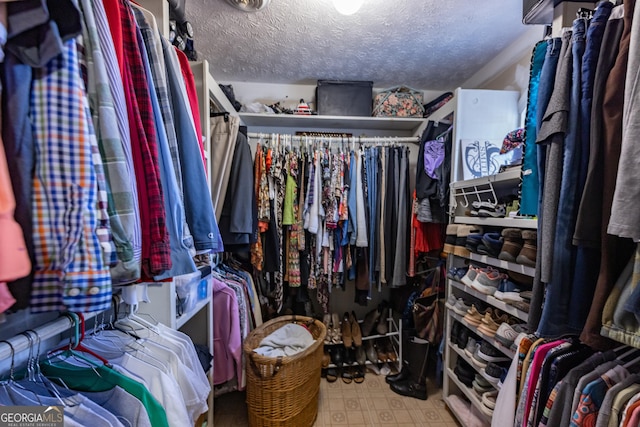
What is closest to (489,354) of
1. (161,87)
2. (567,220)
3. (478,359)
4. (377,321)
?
(478,359)

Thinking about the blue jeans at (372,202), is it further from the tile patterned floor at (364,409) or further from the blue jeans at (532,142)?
the blue jeans at (532,142)

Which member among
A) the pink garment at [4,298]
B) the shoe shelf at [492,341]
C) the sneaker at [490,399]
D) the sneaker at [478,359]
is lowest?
the sneaker at [490,399]

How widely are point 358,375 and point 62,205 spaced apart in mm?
2024

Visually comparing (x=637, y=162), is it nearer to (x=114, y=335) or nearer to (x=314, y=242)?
(x=114, y=335)

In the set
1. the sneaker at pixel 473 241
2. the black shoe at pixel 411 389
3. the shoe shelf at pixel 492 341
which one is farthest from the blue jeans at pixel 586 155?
the black shoe at pixel 411 389

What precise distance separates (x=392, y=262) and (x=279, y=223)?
82 centimetres

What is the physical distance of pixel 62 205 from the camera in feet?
1.10

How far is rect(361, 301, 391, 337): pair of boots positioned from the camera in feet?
6.66

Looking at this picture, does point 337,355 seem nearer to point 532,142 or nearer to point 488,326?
point 488,326

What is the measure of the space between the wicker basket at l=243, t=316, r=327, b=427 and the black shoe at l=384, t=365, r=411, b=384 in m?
0.66

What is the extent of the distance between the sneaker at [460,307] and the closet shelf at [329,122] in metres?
1.27

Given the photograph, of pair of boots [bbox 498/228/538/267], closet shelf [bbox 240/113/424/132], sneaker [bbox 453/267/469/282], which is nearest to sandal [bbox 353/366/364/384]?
sneaker [bbox 453/267/469/282]

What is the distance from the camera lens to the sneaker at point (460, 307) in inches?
54.7

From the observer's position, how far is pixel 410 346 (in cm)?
179
